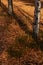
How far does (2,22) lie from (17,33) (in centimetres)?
247

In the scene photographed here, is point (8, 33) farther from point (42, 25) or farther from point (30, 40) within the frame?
point (42, 25)

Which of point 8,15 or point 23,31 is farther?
point 8,15

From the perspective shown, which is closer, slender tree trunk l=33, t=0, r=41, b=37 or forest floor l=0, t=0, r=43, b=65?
forest floor l=0, t=0, r=43, b=65

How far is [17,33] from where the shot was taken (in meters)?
10.8

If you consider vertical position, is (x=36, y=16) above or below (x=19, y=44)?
above

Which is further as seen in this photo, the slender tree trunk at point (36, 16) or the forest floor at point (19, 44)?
the slender tree trunk at point (36, 16)

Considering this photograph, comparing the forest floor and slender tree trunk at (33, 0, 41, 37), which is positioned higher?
slender tree trunk at (33, 0, 41, 37)

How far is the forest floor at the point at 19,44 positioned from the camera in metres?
8.27

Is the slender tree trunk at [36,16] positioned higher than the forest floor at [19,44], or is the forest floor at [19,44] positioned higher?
the slender tree trunk at [36,16]

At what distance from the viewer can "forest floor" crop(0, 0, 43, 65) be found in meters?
8.27

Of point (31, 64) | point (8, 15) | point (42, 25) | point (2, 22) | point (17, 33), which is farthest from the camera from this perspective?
point (8, 15)

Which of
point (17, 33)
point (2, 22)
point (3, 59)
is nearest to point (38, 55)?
point (3, 59)

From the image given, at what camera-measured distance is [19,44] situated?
9.44m

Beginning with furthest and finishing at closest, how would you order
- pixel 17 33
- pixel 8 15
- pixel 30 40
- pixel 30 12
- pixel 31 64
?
pixel 30 12
pixel 8 15
pixel 17 33
pixel 30 40
pixel 31 64
